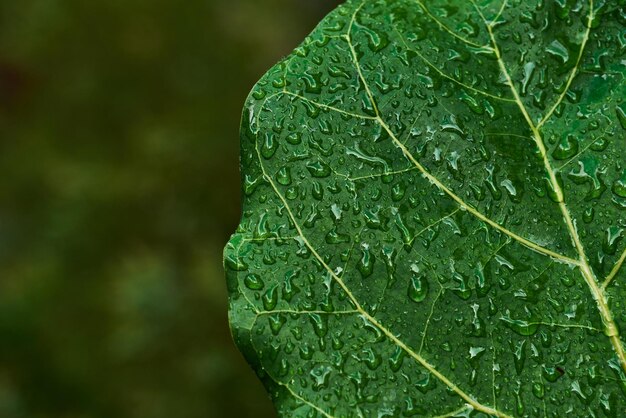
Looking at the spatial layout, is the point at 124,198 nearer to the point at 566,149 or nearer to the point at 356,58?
the point at 356,58

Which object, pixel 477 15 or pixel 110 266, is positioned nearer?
pixel 477 15

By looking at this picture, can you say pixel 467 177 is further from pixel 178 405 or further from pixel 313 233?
pixel 178 405

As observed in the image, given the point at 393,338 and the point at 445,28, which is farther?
the point at 445,28

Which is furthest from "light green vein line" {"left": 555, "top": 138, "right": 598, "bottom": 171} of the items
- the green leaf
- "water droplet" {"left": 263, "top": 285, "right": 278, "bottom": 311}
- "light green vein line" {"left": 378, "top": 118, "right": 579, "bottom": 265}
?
"water droplet" {"left": 263, "top": 285, "right": 278, "bottom": 311}

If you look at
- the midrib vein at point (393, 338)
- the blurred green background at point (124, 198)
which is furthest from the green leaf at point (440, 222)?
the blurred green background at point (124, 198)

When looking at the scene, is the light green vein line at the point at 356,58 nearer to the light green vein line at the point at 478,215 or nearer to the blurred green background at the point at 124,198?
the light green vein line at the point at 478,215

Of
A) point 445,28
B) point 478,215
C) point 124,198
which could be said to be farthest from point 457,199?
point 124,198

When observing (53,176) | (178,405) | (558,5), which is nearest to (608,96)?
(558,5)
